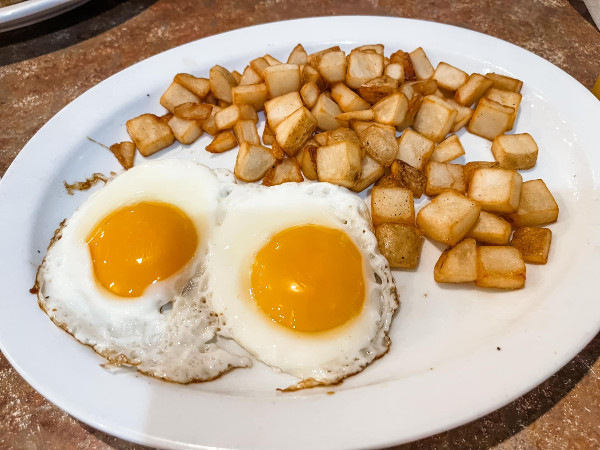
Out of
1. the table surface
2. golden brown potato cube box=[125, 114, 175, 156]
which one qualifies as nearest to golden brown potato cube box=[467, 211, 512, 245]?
the table surface

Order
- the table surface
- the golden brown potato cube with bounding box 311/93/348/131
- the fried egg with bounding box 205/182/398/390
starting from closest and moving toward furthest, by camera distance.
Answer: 1. the fried egg with bounding box 205/182/398/390
2. the golden brown potato cube with bounding box 311/93/348/131
3. the table surface

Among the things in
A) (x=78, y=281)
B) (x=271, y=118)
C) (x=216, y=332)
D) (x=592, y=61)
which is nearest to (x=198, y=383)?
(x=216, y=332)

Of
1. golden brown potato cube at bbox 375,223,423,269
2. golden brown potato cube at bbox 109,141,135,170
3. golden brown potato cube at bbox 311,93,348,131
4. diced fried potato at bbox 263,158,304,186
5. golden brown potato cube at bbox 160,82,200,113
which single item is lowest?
golden brown potato cube at bbox 109,141,135,170

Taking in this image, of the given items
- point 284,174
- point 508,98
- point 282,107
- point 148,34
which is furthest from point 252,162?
point 148,34

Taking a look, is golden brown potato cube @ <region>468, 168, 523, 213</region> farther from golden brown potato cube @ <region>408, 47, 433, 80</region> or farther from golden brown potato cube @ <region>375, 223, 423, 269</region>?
golden brown potato cube @ <region>408, 47, 433, 80</region>

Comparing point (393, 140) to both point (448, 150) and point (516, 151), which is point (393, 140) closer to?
point (448, 150)

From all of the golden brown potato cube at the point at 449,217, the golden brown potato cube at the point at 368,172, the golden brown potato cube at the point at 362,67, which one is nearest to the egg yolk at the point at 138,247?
the golden brown potato cube at the point at 368,172

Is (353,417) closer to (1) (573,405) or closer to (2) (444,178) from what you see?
(1) (573,405)
